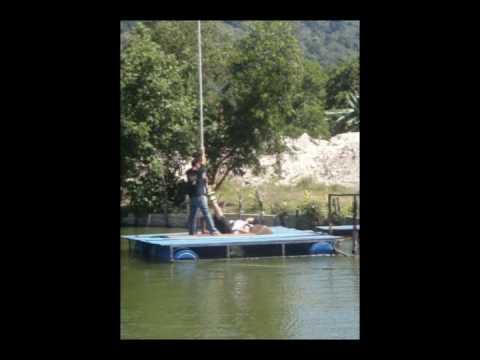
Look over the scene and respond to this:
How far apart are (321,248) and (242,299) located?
4.38 m

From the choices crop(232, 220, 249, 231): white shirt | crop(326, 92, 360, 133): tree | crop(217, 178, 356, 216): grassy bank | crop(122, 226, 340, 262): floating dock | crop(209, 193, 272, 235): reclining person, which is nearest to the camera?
crop(122, 226, 340, 262): floating dock

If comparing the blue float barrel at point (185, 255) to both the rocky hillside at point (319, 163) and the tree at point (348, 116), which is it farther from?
the tree at point (348, 116)

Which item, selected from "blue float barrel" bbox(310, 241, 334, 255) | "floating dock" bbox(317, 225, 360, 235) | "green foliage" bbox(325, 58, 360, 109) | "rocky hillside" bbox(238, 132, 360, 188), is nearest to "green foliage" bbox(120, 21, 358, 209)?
"rocky hillside" bbox(238, 132, 360, 188)

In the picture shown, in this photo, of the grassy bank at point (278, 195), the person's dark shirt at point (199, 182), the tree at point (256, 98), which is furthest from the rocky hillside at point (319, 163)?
the person's dark shirt at point (199, 182)

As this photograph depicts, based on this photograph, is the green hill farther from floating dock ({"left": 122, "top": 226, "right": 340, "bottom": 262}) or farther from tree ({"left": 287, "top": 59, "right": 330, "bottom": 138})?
floating dock ({"left": 122, "top": 226, "right": 340, "bottom": 262})

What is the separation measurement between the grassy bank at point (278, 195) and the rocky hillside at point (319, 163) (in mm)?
577

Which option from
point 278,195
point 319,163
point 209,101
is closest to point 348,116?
point 319,163

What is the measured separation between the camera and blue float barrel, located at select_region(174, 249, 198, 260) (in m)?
14.1

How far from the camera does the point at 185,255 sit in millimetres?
14148

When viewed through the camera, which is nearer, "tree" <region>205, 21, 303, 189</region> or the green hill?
"tree" <region>205, 21, 303, 189</region>

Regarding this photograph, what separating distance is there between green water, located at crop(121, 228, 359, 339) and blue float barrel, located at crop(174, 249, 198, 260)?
21 cm
